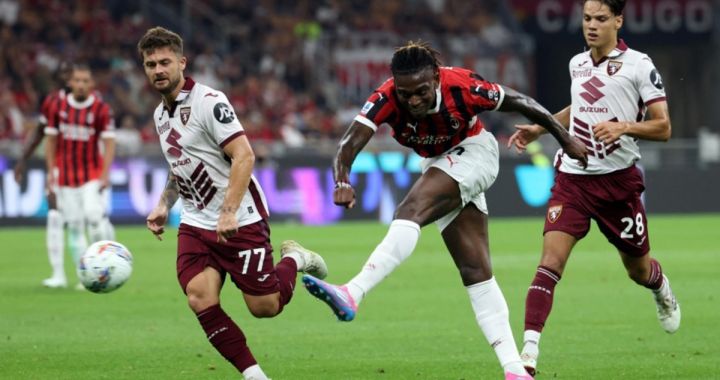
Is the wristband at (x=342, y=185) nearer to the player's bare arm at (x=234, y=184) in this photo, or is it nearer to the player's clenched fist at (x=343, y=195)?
the player's clenched fist at (x=343, y=195)

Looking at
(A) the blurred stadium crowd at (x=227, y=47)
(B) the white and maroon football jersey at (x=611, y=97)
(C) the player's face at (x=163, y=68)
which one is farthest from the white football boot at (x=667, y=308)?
(A) the blurred stadium crowd at (x=227, y=47)

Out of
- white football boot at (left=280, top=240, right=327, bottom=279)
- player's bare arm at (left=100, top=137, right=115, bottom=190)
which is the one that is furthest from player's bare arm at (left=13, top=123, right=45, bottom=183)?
white football boot at (left=280, top=240, right=327, bottom=279)

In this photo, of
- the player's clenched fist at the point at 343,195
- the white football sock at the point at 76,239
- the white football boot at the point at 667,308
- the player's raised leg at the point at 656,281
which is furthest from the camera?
the white football sock at the point at 76,239

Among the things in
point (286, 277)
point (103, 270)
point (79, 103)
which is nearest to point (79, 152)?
point (79, 103)

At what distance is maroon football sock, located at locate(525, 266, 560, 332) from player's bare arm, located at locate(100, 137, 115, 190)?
7.24m

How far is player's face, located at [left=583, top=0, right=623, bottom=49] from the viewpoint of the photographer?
9148 mm

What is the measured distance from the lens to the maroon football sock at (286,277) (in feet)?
27.4

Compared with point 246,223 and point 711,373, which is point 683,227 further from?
point 246,223

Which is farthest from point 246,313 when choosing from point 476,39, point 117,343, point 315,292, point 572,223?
point 476,39

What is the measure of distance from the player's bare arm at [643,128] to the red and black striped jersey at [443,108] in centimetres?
100

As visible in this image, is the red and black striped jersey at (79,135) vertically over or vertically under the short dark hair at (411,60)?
under

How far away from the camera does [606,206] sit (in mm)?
9352

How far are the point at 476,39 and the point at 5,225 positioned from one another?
15.6 meters

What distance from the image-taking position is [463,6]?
37.5 m
